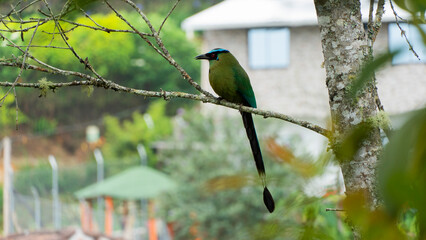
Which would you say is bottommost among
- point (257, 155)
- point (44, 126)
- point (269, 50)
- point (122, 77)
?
point (44, 126)

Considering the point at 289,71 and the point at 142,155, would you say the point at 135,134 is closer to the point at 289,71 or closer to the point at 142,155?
the point at 142,155

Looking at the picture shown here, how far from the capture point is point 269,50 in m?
11.0

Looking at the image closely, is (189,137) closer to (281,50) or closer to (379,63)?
(281,50)

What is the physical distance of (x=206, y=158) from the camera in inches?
341

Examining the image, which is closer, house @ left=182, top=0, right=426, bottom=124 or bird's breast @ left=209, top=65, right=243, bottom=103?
bird's breast @ left=209, top=65, right=243, bottom=103

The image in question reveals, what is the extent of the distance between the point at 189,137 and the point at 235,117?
2.31 ft

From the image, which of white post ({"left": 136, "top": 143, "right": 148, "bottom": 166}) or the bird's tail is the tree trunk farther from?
white post ({"left": 136, "top": 143, "right": 148, "bottom": 166})

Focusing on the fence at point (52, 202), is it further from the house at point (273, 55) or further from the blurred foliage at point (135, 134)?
the blurred foliage at point (135, 134)

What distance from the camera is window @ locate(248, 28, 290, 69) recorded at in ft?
35.3

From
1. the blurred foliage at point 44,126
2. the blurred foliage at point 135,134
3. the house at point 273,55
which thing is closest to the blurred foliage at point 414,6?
the house at point 273,55

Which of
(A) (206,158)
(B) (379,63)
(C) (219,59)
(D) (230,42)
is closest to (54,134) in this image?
(D) (230,42)

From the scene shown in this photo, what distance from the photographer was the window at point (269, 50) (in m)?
10.8

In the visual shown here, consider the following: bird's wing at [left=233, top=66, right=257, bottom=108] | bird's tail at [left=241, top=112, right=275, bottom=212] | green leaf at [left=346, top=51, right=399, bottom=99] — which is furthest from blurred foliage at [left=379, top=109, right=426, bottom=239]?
bird's wing at [left=233, top=66, right=257, bottom=108]

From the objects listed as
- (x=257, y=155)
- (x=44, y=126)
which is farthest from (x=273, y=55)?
(x=44, y=126)
